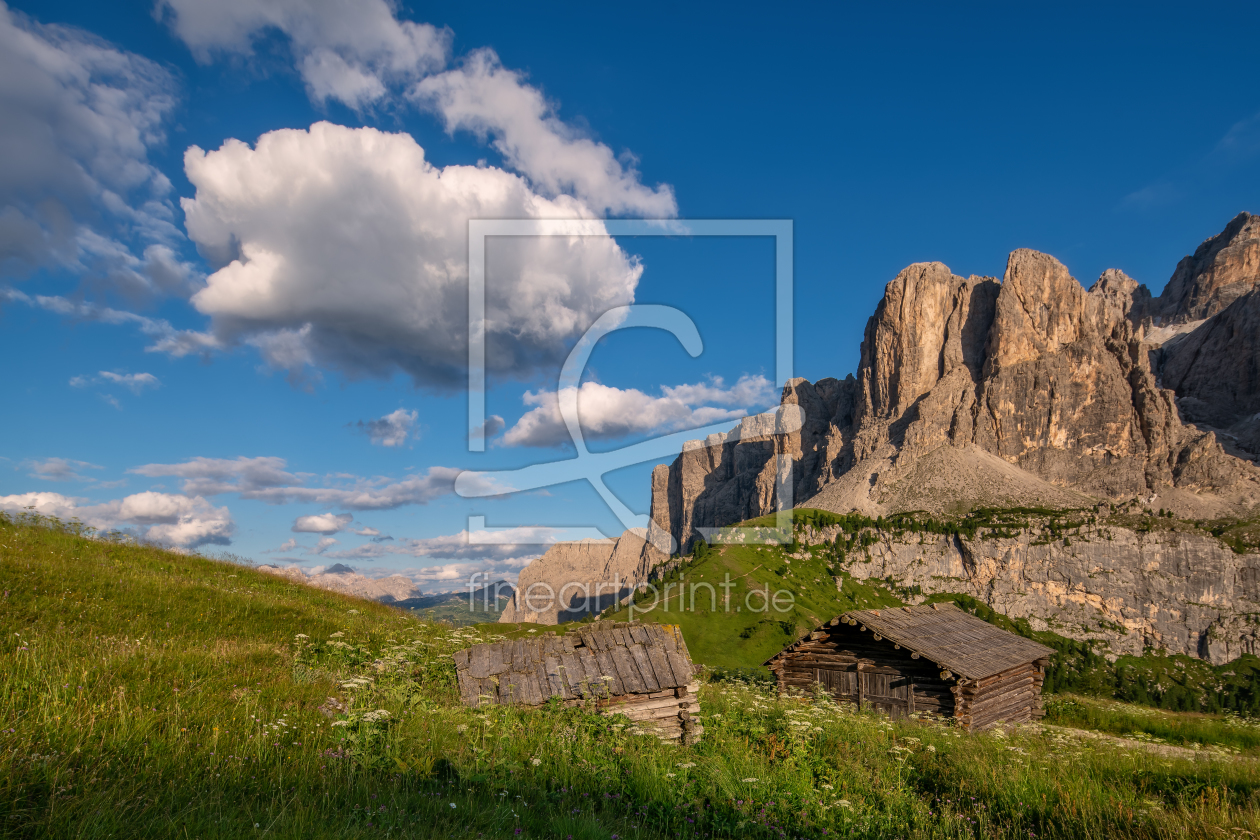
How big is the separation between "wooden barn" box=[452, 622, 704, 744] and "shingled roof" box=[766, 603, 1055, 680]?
14.1 metres

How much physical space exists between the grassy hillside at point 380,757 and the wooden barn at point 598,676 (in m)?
0.61

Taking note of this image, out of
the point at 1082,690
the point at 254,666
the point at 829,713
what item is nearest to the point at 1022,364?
the point at 1082,690

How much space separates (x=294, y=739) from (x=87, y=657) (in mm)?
3048

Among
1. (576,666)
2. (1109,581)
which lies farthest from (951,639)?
(1109,581)

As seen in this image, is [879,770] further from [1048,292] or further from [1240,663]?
[1048,292]

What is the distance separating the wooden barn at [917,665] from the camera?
71.7ft

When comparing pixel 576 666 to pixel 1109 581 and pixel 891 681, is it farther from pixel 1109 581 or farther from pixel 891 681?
pixel 1109 581

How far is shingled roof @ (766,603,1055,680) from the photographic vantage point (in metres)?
21.8

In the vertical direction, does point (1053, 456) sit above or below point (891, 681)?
above

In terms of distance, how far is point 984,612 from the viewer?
402 feet

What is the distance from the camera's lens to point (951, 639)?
23.8 m

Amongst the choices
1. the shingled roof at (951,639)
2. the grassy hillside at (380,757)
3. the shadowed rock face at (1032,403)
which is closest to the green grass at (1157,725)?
the shingled roof at (951,639)

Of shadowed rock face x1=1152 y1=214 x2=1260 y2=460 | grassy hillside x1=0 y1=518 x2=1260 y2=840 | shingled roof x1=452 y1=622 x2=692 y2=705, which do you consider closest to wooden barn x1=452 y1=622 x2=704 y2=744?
shingled roof x1=452 y1=622 x2=692 y2=705

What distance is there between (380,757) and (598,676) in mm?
4794
